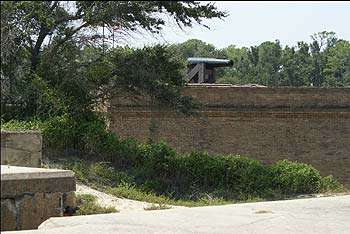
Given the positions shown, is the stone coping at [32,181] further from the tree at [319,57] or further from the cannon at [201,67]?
the tree at [319,57]

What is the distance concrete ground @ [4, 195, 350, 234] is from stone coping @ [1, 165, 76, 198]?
0.33 metres

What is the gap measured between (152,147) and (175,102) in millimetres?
1098

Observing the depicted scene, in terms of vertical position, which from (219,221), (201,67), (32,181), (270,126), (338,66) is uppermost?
(338,66)

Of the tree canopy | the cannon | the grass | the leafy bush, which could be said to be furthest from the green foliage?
the tree canopy

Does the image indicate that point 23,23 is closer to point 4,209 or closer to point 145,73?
point 145,73

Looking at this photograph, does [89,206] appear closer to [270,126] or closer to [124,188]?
[124,188]

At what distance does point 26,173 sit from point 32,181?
238 mm

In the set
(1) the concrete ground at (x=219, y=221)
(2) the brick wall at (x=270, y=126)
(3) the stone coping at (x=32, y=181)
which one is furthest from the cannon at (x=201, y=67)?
(3) the stone coping at (x=32, y=181)

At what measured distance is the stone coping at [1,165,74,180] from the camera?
13.1 feet

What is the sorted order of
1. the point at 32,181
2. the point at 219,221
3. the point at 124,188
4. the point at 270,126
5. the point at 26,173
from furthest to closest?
the point at 270,126, the point at 124,188, the point at 219,221, the point at 32,181, the point at 26,173

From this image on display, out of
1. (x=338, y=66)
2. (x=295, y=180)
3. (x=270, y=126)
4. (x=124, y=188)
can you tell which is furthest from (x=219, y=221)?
(x=338, y=66)

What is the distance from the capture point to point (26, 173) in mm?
4328

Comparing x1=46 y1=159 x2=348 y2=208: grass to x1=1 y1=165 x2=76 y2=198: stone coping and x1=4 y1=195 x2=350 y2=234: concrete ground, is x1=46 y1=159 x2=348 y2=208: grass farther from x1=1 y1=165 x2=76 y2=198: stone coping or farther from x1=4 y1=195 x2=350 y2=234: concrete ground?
x1=1 y1=165 x2=76 y2=198: stone coping

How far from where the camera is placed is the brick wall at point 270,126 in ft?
53.3
